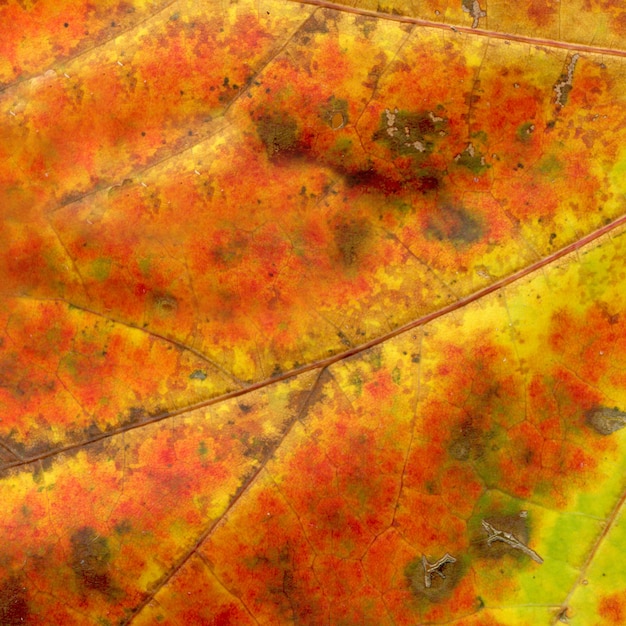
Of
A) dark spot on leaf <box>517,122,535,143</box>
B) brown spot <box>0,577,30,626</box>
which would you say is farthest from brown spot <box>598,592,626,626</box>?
brown spot <box>0,577,30,626</box>

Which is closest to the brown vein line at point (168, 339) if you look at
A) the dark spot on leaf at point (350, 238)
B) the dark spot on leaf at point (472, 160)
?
the dark spot on leaf at point (350, 238)

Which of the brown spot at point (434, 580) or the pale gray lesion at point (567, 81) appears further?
the brown spot at point (434, 580)

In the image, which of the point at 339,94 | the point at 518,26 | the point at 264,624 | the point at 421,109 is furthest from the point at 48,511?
the point at 518,26

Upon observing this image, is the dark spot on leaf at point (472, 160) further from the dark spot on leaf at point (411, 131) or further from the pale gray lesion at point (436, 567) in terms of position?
the pale gray lesion at point (436, 567)

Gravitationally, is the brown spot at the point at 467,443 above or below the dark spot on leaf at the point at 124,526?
above

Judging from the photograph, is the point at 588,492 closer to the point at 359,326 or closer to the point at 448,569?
the point at 448,569

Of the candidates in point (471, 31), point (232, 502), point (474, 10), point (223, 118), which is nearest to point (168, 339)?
point (232, 502)

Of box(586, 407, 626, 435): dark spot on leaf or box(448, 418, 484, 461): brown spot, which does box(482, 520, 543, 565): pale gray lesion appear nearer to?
box(448, 418, 484, 461): brown spot
